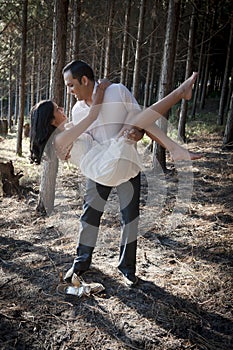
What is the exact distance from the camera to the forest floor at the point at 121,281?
7.92 feet

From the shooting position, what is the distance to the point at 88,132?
2824 mm

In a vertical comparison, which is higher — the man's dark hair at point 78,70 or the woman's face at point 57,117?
the man's dark hair at point 78,70

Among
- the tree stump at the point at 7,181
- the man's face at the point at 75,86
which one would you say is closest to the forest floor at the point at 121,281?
the tree stump at the point at 7,181

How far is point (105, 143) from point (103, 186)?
1.37 ft

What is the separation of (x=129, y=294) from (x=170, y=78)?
5213 millimetres

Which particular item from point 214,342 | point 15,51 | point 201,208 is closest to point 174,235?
point 201,208

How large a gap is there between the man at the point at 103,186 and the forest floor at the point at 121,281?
0.28m

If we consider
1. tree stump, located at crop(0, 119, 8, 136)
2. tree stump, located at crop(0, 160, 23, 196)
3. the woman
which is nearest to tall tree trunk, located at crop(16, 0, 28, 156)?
tree stump, located at crop(0, 160, 23, 196)

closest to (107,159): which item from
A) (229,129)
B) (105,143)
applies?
(105,143)

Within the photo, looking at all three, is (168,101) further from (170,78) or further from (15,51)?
(15,51)

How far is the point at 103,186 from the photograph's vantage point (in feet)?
9.57

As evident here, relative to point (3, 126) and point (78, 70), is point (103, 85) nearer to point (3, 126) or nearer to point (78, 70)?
point (78, 70)

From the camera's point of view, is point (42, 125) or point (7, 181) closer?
point (42, 125)

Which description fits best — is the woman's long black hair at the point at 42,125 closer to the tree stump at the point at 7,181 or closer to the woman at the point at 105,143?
the woman at the point at 105,143
